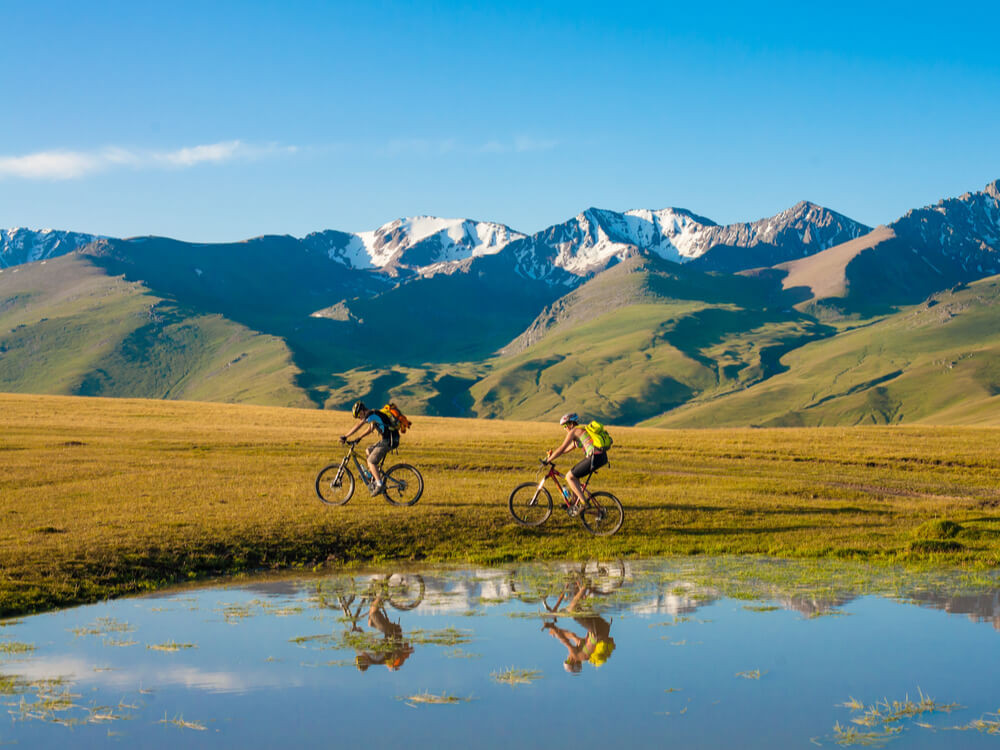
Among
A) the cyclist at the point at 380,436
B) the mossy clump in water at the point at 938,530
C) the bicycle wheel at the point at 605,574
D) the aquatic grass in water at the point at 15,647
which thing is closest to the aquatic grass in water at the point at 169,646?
the aquatic grass in water at the point at 15,647

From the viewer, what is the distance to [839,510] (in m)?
34.7

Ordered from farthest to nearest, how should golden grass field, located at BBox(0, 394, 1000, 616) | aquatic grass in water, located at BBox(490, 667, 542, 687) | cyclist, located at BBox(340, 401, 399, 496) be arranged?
cyclist, located at BBox(340, 401, 399, 496) → golden grass field, located at BBox(0, 394, 1000, 616) → aquatic grass in water, located at BBox(490, 667, 542, 687)

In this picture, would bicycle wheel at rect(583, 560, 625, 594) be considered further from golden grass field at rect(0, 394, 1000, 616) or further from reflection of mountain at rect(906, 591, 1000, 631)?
reflection of mountain at rect(906, 591, 1000, 631)

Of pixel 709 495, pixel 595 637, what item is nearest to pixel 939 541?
pixel 709 495

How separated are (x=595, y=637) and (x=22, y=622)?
39.8 ft

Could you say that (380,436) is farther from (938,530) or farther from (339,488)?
(938,530)

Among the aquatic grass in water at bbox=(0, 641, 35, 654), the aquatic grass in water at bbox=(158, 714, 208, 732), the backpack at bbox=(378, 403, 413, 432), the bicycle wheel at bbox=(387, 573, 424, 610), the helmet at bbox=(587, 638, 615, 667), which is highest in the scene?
the backpack at bbox=(378, 403, 413, 432)

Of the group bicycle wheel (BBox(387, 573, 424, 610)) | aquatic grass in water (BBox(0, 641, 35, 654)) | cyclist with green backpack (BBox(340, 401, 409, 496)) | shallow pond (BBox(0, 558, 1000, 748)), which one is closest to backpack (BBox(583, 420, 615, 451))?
shallow pond (BBox(0, 558, 1000, 748))

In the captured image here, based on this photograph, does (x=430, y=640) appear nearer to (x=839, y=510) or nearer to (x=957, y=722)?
(x=957, y=722)

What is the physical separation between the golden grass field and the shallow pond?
3.41 m

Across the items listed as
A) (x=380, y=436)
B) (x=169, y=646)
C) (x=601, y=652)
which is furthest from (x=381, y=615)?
(x=380, y=436)

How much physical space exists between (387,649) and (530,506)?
14116mm

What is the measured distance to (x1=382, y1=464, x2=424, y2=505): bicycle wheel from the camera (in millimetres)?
32594

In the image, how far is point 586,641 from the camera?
16.7 m
